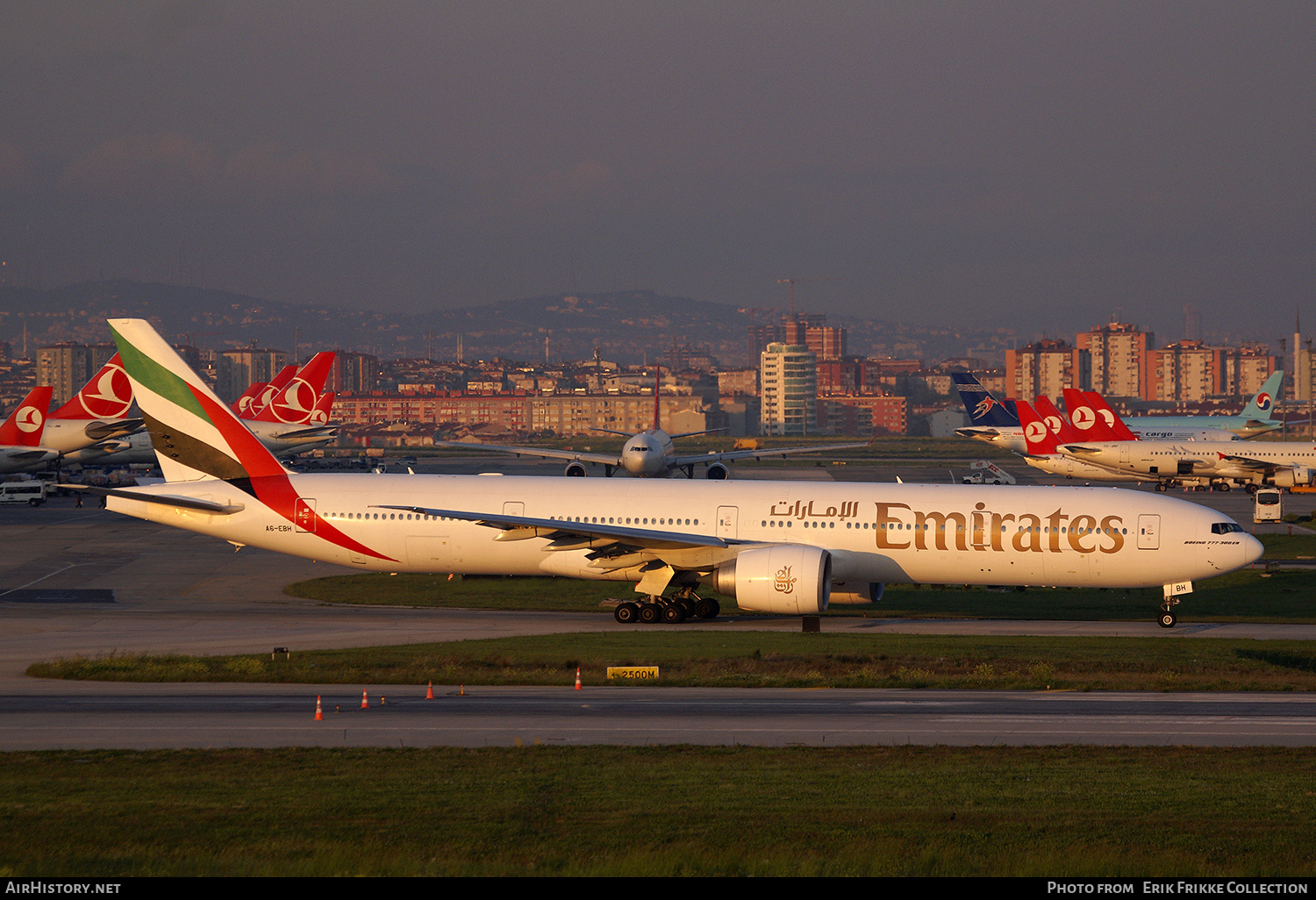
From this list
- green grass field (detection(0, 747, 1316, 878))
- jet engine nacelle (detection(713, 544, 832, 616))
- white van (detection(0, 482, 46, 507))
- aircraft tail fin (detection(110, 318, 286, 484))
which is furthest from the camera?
white van (detection(0, 482, 46, 507))

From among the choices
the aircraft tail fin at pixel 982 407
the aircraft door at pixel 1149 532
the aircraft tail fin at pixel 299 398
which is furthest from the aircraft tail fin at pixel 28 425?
the aircraft tail fin at pixel 982 407

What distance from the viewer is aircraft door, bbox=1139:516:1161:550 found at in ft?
115

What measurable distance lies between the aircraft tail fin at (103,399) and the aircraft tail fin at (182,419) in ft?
197

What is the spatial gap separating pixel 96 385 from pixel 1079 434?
80.2 m

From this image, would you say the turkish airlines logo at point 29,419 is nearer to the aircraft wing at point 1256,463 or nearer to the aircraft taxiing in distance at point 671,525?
the aircraft taxiing in distance at point 671,525

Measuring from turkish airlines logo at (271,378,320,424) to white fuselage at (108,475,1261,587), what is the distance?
67.4 meters

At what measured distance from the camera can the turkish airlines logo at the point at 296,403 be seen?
105 metres

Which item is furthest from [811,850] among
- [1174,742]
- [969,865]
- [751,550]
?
[751,550]

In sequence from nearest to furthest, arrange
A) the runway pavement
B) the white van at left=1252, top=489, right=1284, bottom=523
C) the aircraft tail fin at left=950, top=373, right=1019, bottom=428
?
the runway pavement
the white van at left=1252, top=489, right=1284, bottom=523
the aircraft tail fin at left=950, top=373, right=1019, bottom=428

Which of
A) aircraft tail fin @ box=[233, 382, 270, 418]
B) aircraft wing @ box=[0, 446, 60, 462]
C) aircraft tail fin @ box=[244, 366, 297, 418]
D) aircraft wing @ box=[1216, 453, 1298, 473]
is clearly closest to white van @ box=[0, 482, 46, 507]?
aircraft wing @ box=[0, 446, 60, 462]

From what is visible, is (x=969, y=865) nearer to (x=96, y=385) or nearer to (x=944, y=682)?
(x=944, y=682)

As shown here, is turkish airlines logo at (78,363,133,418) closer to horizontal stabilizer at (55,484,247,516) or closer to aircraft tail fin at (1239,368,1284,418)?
horizontal stabilizer at (55,484,247,516)

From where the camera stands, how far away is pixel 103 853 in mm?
13289

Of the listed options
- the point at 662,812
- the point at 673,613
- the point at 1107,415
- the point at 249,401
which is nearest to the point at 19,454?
the point at 249,401
